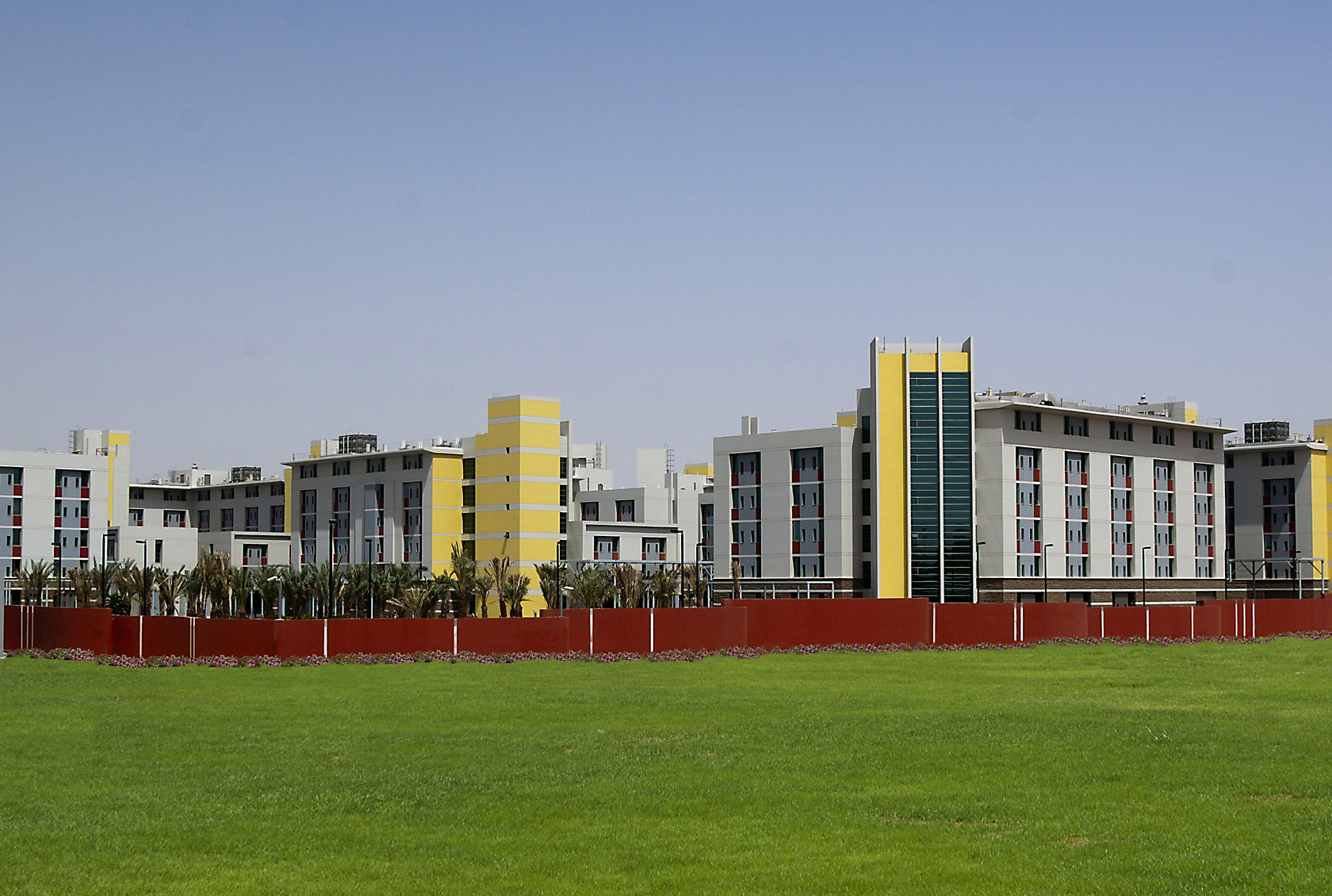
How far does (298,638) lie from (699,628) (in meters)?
15.3

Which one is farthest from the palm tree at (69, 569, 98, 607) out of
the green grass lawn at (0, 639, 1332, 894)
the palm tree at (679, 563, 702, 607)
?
the green grass lawn at (0, 639, 1332, 894)

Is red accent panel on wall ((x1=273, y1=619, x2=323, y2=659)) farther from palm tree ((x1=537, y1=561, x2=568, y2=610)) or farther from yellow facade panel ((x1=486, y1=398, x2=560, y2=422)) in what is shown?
yellow facade panel ((x1=486, y1=398, x2=560, y2=422))

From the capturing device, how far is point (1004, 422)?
107 m

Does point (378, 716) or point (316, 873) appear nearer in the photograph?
point (316, 873)

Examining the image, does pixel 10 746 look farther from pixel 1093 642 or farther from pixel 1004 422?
pixel 1004 422

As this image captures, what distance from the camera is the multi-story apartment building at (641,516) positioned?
108375mm

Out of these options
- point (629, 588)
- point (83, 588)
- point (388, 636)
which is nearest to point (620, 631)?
point (388, 636)

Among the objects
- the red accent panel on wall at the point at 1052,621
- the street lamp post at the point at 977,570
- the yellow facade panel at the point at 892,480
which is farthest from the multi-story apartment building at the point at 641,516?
the red accent panel on wall at the point at 1052,621

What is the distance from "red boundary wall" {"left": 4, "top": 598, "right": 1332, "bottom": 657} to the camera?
161 ft

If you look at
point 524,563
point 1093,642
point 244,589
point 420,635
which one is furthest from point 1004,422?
point 420,635

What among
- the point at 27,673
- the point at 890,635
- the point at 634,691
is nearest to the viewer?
the point at 634,691

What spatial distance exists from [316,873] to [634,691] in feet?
70.5

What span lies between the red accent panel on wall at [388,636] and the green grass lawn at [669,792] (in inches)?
523

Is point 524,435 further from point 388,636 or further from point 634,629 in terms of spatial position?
point 388,636
